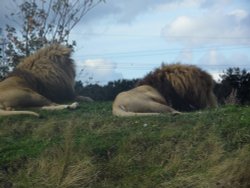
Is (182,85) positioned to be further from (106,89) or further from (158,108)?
(106,89)

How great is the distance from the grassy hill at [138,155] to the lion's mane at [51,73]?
14.1ft

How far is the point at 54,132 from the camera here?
8.25 metres

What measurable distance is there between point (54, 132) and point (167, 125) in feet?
4.92

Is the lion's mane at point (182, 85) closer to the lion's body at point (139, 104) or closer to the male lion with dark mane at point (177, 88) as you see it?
the male lion with dark mane at point (177, 88)

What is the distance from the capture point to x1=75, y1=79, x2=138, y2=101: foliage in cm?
1720

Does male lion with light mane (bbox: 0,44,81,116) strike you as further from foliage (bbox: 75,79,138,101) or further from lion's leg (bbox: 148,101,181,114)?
foliage (bbox: 75,79,138,101)

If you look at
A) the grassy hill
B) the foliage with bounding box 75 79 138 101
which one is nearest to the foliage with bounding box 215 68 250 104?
the foliage with bounding box 75 79 138 101

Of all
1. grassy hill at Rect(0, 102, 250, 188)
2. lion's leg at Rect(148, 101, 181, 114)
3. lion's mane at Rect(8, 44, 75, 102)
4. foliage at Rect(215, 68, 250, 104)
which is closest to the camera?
grassy hill at Rect(0, 102, 250, 188)

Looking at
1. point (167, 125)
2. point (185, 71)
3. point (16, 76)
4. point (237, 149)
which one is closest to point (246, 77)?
point (185, 71)

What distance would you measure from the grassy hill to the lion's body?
1903 millimetres

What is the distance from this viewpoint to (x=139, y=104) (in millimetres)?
10273

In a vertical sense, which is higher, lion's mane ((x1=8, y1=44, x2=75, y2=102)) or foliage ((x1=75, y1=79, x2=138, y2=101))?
lion's mane ((x1=8, y1=44, x2=75, y2=102))

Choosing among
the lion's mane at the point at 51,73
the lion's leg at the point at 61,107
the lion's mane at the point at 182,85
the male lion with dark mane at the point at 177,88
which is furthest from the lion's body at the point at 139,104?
the lion's mane at the point at 51,73

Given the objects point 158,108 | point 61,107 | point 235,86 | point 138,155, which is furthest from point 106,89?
point 138,155
